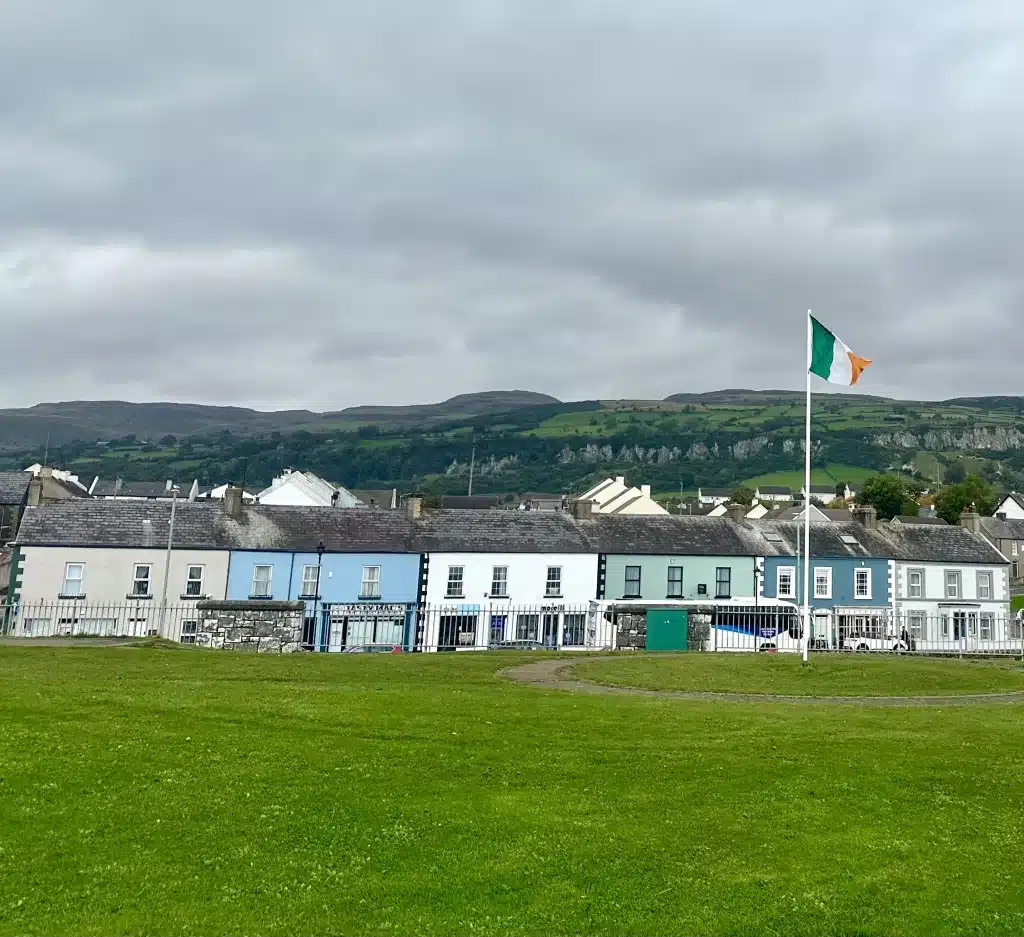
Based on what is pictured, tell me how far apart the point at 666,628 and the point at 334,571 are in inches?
796

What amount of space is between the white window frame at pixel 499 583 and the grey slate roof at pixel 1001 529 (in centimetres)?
8045

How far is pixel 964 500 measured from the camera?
122188mm

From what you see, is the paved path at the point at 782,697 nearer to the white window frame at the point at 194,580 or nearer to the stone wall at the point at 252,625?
the stone wall at the point at 252,625

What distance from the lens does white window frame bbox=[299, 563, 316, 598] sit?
50000 mm

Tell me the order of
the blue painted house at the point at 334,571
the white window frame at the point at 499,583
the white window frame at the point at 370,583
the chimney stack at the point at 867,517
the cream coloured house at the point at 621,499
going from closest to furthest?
the blue painted house at the point at 334,571 < the white window frame at the point at 370,583 < the white window frame at the point at 499,583 < the chimney stack at the point at 867,517 < the cream coloured house at the point at 621,499

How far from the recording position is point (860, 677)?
2544cm

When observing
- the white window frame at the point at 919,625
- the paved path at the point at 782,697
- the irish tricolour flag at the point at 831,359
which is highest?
the irish tricolour flag at the point at 831,359

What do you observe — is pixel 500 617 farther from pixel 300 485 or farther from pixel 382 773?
pixel 300 485

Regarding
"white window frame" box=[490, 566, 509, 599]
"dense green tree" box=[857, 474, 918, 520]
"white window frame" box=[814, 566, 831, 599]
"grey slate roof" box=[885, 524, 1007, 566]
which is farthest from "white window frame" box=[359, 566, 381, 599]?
"dense green tree" box=[857, 474, 918, 520]

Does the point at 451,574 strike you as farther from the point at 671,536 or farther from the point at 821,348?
the point at 821,348

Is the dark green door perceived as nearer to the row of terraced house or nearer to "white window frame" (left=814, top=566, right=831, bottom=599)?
the row of terraced house

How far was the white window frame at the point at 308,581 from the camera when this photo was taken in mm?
50000

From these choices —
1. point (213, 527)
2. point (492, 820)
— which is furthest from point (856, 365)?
point (213, 527)

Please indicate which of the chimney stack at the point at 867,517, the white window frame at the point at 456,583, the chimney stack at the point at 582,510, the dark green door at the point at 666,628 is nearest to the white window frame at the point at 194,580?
the white window frame at the point at 456,583
